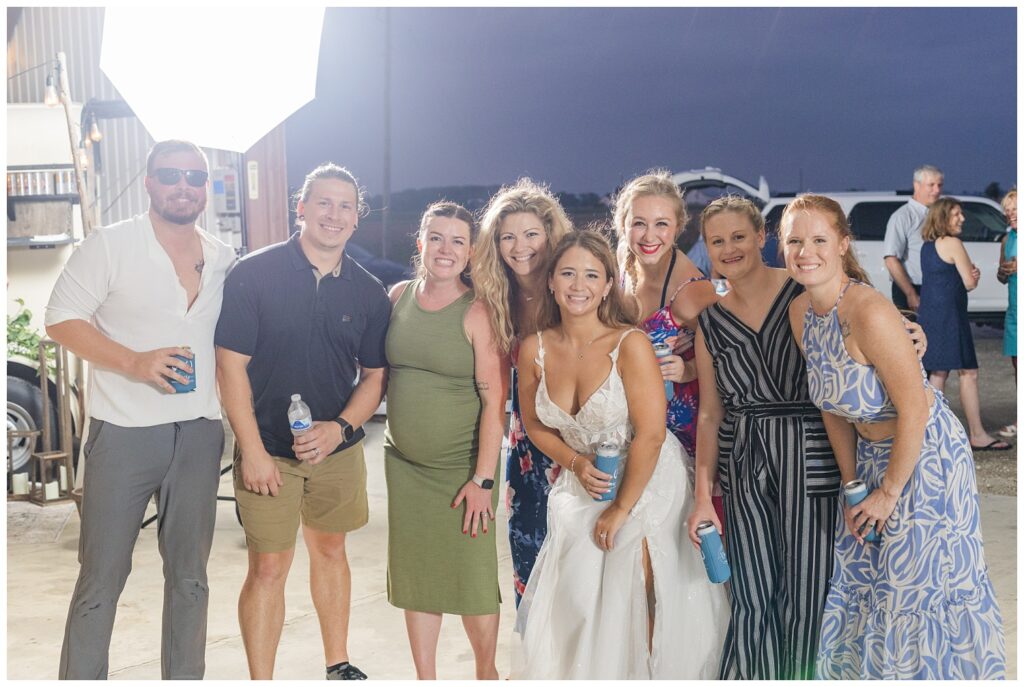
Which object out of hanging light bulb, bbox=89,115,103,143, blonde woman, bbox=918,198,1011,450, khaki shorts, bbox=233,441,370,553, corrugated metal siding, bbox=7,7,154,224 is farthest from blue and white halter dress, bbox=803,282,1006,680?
corrugated metal siding, bbox=7,7,154,224

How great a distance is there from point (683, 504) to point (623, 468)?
0.21 meters

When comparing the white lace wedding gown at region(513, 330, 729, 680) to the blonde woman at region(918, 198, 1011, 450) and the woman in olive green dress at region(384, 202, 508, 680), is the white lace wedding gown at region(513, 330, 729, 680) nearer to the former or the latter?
the woman in olive green dress at region(384, 202, 508, 680)

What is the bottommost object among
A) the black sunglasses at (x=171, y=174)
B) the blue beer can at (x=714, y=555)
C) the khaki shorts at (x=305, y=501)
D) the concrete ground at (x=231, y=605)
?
the concrete ground at (x=231, y=605)

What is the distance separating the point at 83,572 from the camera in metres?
2.94

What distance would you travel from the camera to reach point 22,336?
20.1 feet

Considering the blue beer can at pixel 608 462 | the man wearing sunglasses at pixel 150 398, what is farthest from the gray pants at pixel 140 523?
the blue beer can at pixel 608 462

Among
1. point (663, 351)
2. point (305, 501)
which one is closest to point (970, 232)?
point (663, 351)

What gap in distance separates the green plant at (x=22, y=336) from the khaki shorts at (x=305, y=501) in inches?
139

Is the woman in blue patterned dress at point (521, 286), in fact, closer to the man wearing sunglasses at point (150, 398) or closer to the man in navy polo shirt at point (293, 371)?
the man in navy polo shirt at point (293, 371)

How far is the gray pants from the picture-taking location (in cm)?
293

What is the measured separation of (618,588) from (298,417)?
3.50 feet

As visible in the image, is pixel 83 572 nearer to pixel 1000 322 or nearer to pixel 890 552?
pixel 890 552

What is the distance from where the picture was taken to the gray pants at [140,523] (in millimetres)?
2934

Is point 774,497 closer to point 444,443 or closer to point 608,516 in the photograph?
point 608,516
